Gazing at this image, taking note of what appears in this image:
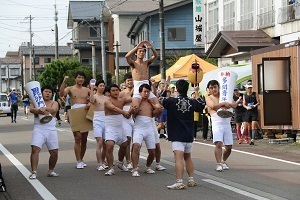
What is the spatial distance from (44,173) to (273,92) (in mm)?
9286

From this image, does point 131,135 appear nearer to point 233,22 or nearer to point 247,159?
point 247,159

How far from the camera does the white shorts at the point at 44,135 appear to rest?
11922mm

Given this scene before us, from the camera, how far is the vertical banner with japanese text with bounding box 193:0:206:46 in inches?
1464

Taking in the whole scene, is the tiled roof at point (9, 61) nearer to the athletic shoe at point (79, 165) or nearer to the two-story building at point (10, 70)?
the two-story building at point (10, 70)

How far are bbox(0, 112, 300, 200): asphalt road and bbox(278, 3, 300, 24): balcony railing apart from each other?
42.0ft

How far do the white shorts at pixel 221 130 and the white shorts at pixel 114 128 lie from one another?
193cm

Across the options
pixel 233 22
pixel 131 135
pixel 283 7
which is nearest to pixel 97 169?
pixel 131 135

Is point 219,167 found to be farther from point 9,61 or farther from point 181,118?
point 9,61

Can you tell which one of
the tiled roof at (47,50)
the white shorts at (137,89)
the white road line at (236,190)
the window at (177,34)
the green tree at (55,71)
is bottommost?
the white road line at (236,190)

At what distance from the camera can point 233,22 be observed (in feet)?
114

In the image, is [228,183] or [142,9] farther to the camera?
[142,9]

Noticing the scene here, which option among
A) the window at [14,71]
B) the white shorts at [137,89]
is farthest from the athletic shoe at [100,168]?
the window at [14,71]

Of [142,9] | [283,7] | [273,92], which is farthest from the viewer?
[142,9]

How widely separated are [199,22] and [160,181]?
2660 centimetres
